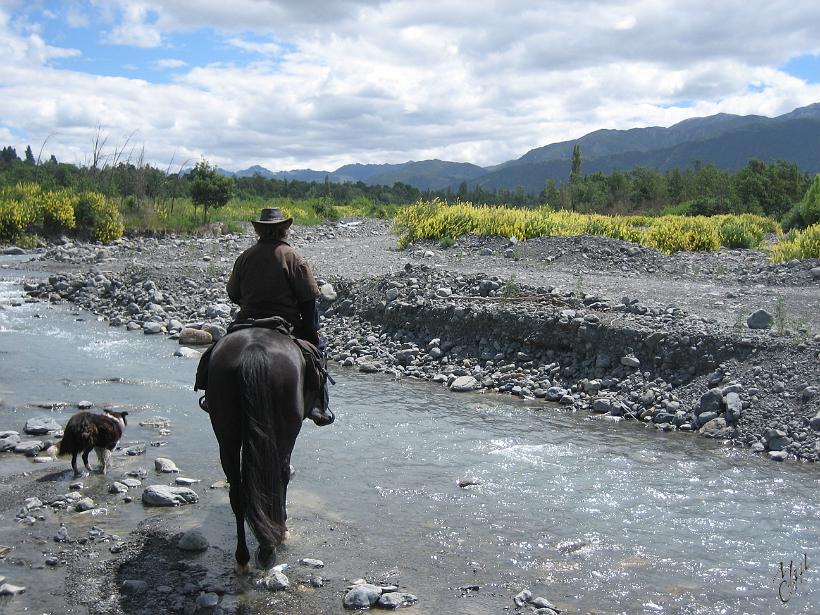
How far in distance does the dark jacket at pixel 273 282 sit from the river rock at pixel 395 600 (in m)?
2.25

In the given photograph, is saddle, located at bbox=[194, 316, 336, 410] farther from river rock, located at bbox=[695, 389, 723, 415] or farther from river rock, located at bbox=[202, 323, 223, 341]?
river rock, located at bbox=[202, 323, 223, 341]

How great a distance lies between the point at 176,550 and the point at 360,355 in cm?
723

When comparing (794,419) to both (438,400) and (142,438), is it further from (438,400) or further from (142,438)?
(142,438)

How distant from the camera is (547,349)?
11633mm

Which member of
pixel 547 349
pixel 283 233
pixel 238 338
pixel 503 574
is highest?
pixel 283 233

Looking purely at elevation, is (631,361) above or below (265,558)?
above

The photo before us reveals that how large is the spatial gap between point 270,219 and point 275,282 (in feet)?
1.80

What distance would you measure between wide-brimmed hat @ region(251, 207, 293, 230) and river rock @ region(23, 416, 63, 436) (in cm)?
433

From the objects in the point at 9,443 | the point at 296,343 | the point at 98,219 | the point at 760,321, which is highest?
the point at 98,219

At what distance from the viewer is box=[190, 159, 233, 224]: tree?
32688 mm

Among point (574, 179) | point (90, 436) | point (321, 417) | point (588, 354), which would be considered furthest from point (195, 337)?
point (574, 179)

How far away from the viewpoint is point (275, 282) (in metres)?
5.97

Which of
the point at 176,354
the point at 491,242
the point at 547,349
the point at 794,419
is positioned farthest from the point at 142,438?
the point at 491,242

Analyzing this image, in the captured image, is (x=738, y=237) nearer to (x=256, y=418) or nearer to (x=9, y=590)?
(x=256, y=418)
